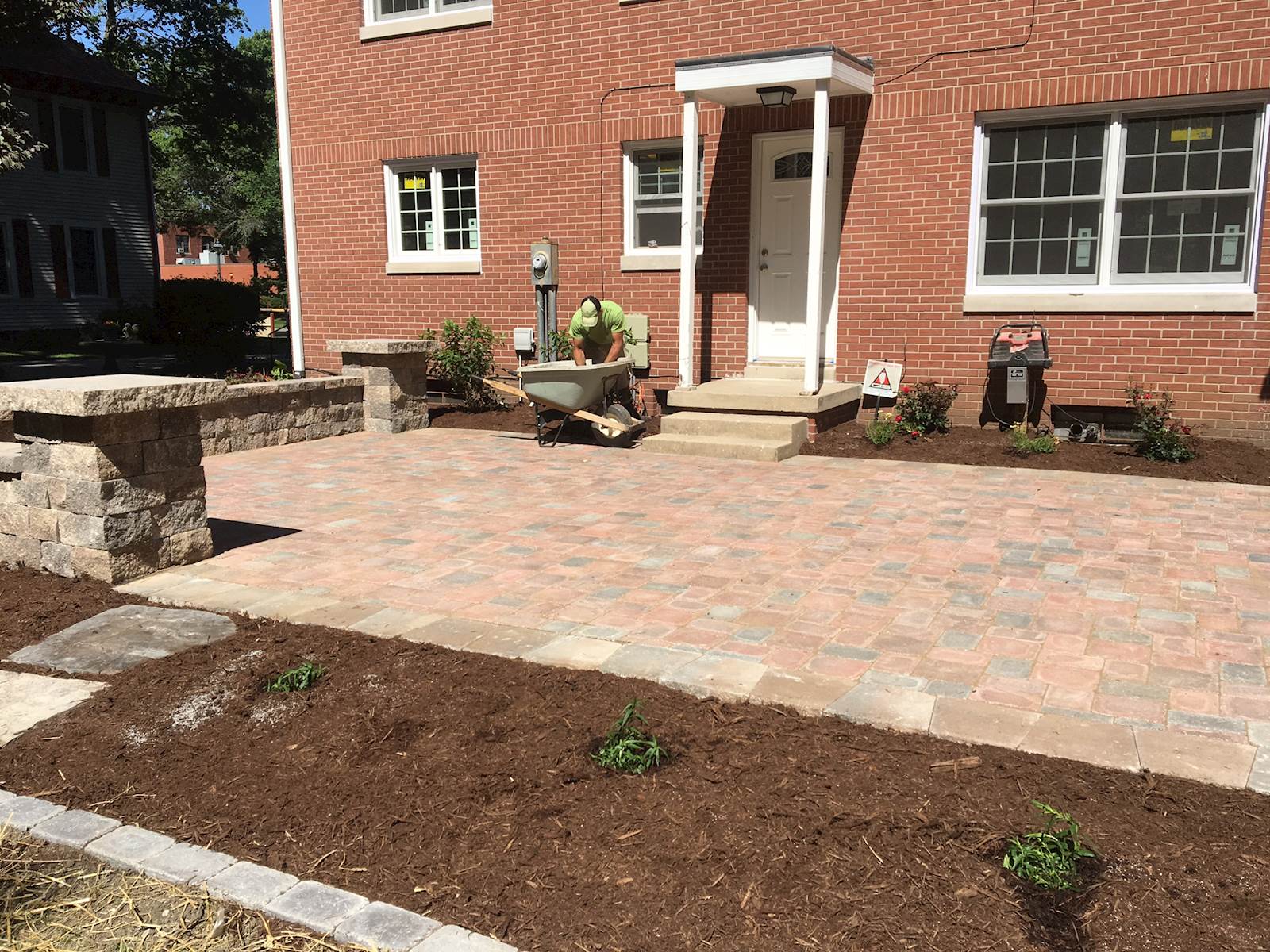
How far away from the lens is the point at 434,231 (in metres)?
13.2

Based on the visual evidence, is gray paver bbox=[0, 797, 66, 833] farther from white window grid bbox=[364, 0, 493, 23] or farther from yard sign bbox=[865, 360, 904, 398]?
white window grid bbox=[364, 0, 493, 23]

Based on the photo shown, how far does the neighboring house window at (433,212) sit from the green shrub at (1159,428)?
26.6ft

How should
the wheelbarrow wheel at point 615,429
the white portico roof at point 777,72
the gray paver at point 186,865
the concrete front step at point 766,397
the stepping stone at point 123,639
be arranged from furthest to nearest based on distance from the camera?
the wheelbarrow wheel at point 615,429, the concrete front step at point 766,397, the white portico roof at point 777,72, the stepping stone at point 123,639, the gray paver at point 186,865

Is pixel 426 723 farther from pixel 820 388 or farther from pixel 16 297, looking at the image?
pixel 16 297

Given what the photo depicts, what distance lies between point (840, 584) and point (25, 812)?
395cm

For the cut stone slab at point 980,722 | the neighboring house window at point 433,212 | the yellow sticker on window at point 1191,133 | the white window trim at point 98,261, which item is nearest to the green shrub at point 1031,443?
the yellow sticker on window at point 1191,133

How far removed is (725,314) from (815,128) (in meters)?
2.54

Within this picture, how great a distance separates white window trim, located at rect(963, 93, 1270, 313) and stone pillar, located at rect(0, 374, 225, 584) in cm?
771

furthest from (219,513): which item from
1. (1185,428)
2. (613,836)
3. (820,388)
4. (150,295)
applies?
(150,295)

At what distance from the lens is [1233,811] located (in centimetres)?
301

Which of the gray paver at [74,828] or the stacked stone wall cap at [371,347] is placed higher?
the stacked stone wall cap at [371,347]

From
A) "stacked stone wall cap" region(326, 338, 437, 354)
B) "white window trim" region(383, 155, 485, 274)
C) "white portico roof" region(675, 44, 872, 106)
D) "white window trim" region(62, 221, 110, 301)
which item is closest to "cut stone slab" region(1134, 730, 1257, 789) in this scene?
"white portico roof" region(675, 44, 872, 106)

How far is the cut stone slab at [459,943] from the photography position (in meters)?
2.46

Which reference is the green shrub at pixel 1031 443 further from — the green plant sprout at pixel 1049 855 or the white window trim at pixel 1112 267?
the green plant sprout at pixel 1049 855
